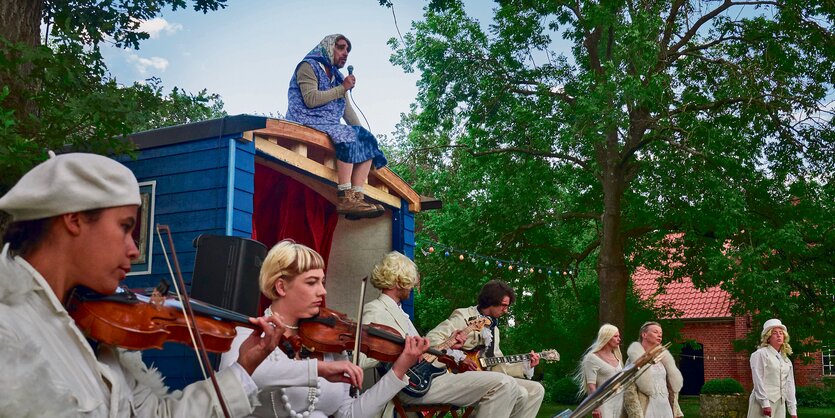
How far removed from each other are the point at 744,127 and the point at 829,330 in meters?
3.87

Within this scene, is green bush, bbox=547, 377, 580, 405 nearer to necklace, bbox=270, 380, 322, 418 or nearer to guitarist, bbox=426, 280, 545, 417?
guitarist, bbox=426, 280, 545, 417

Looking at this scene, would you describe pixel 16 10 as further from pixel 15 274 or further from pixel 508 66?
pixel 508 66

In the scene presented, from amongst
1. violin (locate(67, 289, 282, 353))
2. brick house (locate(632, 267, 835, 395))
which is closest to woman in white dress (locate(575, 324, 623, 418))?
violin (locate(67, 289, 282, 353))

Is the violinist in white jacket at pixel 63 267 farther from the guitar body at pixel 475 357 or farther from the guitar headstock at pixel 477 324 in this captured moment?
the guitar body at pixel 475 357

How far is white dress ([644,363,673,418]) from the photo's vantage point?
26.3ft

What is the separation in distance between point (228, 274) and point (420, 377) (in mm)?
1478

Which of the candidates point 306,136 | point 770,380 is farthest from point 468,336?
point 770,380

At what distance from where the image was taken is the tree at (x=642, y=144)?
13773 millimetres

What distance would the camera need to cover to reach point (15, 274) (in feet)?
5.32

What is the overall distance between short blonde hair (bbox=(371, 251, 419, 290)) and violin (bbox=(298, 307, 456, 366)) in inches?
53.0

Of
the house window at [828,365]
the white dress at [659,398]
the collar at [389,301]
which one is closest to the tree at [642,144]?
the white dress at [659,398]

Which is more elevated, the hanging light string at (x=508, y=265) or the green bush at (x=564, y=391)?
the hanging light string at (x=508, y=265)

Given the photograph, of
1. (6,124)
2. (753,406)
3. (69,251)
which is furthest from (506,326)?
(69,251)

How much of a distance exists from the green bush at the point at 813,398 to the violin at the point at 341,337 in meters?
24.3
